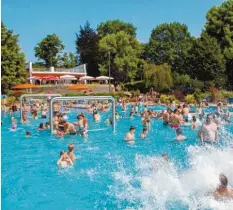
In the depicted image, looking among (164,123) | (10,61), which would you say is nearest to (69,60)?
(10,61)

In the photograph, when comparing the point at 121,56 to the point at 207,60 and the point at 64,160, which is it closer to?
the point at 207,60

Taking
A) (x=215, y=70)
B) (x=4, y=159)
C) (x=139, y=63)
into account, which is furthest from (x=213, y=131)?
(x=139, y=63)

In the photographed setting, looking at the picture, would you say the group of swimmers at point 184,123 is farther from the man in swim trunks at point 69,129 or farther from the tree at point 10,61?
the tree at point 10,61

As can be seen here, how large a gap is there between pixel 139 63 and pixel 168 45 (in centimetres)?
549

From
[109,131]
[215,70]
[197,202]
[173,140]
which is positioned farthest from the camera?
[215,70]

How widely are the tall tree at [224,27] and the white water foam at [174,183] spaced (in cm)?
3521

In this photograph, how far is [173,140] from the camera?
637 inches

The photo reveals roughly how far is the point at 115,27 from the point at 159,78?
2116 cm

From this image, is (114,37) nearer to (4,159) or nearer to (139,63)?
(139,63)

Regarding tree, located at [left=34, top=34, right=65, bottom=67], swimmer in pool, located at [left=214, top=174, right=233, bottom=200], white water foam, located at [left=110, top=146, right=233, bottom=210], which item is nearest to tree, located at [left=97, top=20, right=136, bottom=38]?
tree, located at [left=34, top=34, right=65, bottom=67]

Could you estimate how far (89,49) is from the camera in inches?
2446

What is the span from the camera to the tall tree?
4575 cm

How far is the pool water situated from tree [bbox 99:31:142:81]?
38614 mm

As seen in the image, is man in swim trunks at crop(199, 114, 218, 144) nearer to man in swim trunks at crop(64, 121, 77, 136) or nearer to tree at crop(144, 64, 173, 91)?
man in swim trunks at crop(64, 121, 77, 136)
